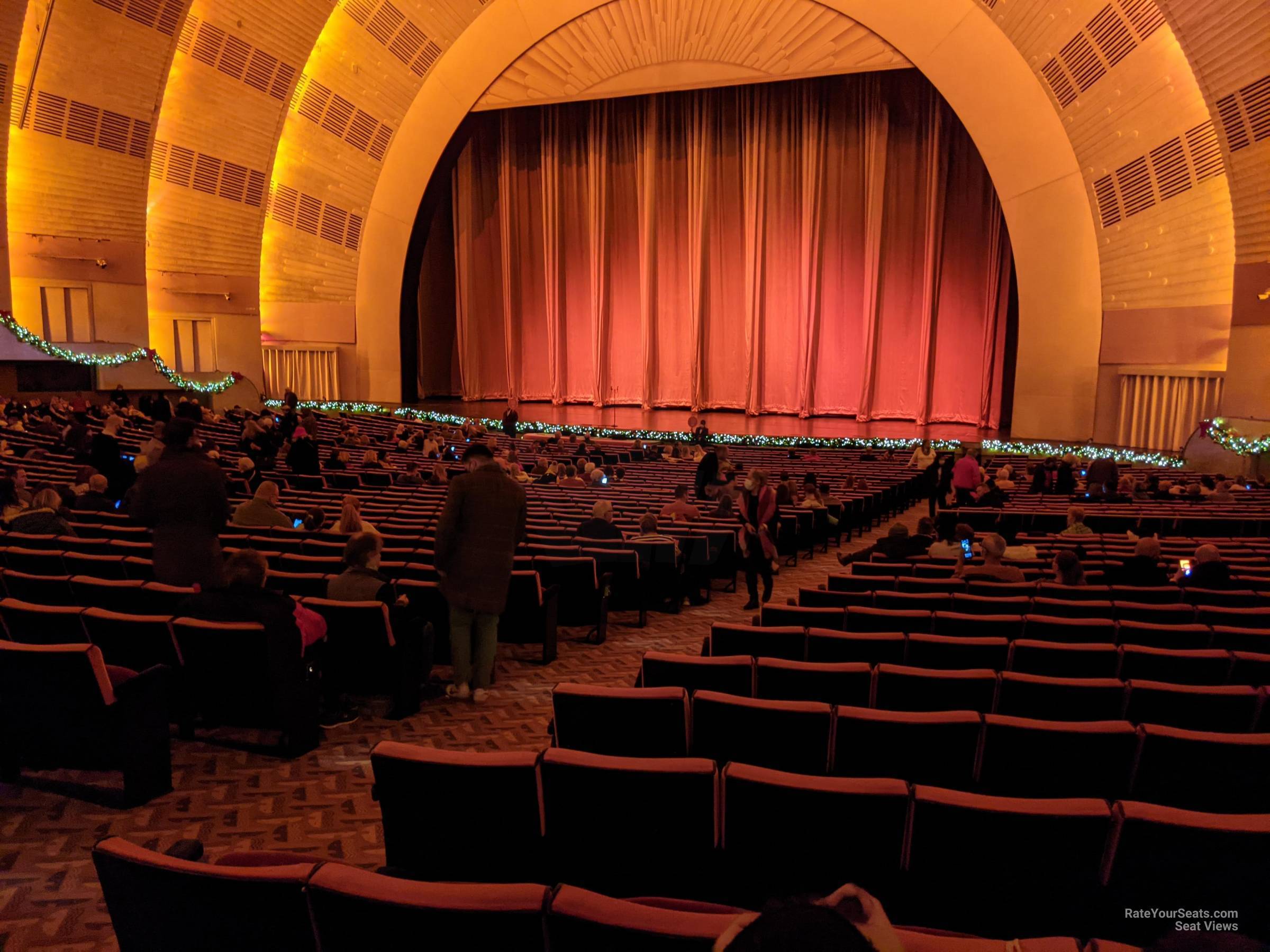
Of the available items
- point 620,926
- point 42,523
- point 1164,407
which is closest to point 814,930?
point 620,926

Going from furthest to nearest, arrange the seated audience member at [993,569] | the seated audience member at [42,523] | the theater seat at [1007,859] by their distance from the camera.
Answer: the seated audience member at [42,523] → the seated audience member at [993,569] → the theater seat at [1007,859]

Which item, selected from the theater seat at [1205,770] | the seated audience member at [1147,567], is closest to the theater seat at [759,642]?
the theater seat at [1205,770]

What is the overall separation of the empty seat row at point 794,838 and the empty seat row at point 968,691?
76 cm

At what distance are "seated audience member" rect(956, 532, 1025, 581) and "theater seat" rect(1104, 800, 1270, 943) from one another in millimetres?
3921

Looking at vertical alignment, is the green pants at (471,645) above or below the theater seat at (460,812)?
below

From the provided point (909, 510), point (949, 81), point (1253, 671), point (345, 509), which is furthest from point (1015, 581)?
point (949, 81)

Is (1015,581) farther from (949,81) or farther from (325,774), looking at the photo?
(949,81)

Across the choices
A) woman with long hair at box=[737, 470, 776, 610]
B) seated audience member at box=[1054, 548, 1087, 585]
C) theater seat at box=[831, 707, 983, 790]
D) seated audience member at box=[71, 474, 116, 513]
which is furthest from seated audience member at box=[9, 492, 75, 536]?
seated audience member at box=[1054, 548, 1087, 585]

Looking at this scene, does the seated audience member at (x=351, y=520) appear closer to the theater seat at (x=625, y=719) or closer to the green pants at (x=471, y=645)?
Result: the green pants at (x=471, y=645)

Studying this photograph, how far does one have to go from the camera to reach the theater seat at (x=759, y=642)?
376 centimetres

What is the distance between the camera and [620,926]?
4.80 ft

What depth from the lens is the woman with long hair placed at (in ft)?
23.8

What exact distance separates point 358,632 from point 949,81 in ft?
63.2

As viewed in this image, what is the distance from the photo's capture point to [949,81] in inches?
753
